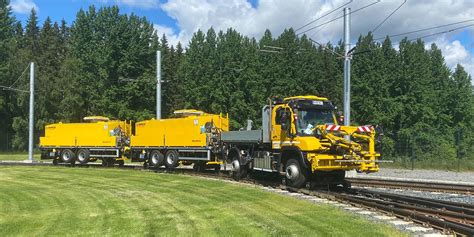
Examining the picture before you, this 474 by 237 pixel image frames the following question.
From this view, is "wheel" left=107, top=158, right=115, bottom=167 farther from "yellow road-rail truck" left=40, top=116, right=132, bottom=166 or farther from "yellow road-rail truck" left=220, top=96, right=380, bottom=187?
"yellow road-rail truck" left=220, top=96, right=380, bottom=187

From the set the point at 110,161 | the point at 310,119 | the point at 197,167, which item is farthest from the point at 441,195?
the point at 110,161

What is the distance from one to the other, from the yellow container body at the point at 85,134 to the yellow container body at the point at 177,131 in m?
2.50

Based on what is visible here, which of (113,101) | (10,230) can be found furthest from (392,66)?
(10,230)

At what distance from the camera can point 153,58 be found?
66.8 meters

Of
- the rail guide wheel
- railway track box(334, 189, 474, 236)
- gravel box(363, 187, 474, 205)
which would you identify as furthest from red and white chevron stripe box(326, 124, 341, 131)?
the rail guide wheel

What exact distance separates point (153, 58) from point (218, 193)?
5321cm

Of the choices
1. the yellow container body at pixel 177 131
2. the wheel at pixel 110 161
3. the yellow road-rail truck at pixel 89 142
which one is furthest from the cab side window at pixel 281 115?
the wheel at pixel 110 161

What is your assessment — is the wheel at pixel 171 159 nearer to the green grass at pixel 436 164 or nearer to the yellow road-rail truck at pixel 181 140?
the yellow road-rail truck at pixel 181 140

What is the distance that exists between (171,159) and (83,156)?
949 centimetres

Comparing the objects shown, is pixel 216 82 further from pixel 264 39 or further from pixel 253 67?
pixel 264 39

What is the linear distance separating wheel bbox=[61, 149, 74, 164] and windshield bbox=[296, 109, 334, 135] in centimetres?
2158

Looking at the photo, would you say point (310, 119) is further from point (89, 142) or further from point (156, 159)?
point (89, 142)

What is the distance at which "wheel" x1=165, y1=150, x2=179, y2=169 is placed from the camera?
26.3 meters

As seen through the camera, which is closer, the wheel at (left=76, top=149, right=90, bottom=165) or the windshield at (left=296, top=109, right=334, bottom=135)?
the windshield at (left=296, top=109, right=334, bottom=135)
